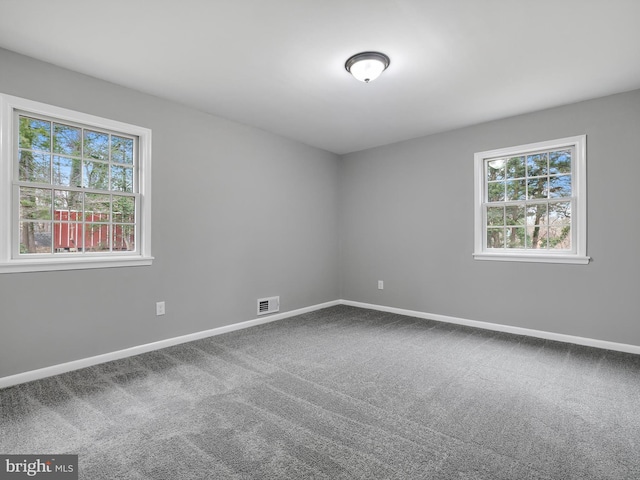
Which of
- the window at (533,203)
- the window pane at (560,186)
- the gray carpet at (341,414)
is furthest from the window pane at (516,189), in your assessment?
the gray carpet at (341,414)

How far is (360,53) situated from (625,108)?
277cm

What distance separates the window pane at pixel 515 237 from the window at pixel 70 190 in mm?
4086

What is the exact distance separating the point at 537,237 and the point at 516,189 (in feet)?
2.02

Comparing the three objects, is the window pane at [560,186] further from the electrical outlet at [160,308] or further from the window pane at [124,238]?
the window pane at [124,238]

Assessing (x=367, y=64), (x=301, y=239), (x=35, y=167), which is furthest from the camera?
(x=301, y=239)

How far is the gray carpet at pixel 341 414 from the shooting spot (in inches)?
65.1

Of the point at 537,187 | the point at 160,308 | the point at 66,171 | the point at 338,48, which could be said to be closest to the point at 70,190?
the point at 66,171

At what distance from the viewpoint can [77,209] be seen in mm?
2945

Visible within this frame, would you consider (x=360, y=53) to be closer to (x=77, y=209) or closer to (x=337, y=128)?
(x=337, y=128)

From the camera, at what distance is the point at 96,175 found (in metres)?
3.05

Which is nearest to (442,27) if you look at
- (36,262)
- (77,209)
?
(77,209)

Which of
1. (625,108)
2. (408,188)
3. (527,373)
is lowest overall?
(527,373)

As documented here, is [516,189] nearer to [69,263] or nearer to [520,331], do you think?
[520,331]

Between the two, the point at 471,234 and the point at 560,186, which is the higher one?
the point at 560,186
